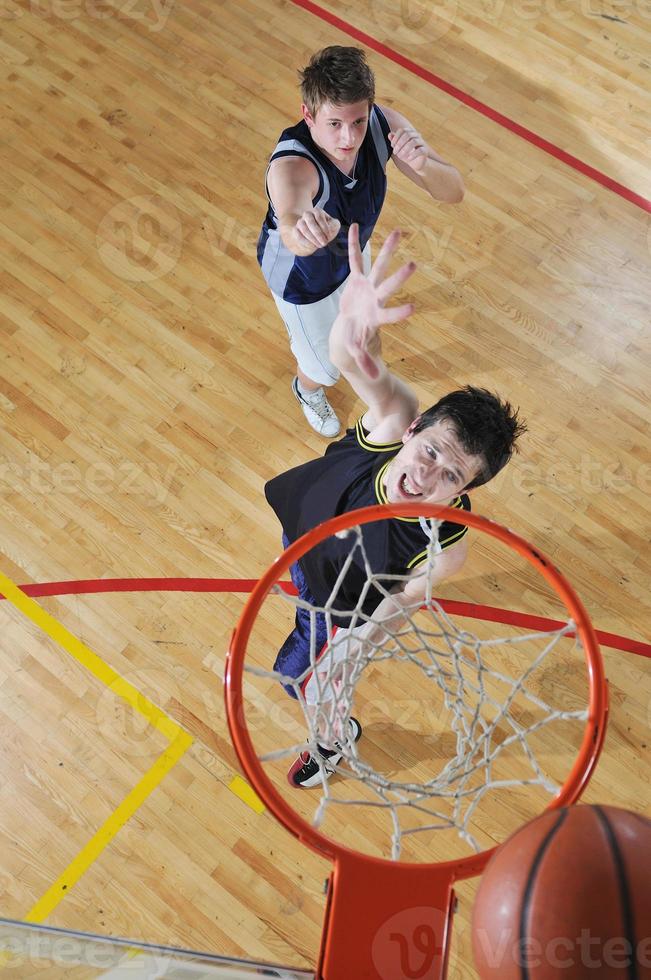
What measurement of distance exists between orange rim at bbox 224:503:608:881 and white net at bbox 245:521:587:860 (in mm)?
313

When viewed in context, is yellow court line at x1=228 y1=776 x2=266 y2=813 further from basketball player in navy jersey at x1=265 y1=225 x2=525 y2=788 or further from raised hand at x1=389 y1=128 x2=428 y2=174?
raised hand at x1=389 y1=128 x2=428 y2=174

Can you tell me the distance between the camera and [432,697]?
2891 mm

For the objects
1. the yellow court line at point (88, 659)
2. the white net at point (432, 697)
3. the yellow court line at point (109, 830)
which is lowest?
the yellow court line at point (109, 830)

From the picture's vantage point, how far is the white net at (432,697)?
223cm

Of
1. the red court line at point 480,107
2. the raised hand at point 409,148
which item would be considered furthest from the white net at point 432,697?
the red court line at point 480,107

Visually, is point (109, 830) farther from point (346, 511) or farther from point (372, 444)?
point (372, 444)

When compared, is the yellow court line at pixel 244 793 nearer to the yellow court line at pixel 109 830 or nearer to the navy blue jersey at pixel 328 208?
the yellow court line at pixel 109 830

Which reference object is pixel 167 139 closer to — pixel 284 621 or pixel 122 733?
pixel 284 621

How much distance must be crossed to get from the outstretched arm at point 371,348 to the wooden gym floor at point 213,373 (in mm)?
1049

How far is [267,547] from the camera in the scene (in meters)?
3.13

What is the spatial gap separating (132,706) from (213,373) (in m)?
1.41

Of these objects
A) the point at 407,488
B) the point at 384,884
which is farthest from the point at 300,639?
the point at 384,884

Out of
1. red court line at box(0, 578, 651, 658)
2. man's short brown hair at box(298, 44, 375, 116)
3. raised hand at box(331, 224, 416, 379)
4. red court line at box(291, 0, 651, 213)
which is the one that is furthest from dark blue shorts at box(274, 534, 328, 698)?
Result: red court line at box(291, 0, 651, 213)

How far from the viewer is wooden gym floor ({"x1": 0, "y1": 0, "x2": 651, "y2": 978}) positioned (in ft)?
9.01
